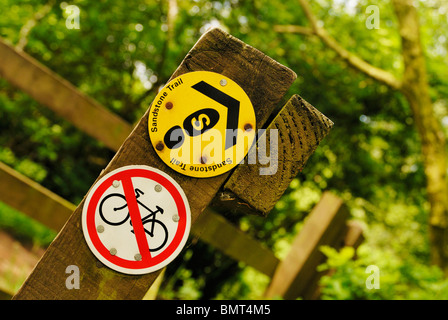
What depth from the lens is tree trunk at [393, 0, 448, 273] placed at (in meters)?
4.99

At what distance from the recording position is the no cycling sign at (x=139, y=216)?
1006 mm

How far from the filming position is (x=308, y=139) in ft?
3.63

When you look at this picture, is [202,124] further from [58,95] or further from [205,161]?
[58,95]

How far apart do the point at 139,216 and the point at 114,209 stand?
63 millimetres

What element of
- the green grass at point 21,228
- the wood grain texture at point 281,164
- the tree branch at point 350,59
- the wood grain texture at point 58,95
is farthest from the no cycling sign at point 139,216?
the tree branch at point 350,59

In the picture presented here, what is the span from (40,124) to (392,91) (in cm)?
454

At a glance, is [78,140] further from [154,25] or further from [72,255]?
[72,255]

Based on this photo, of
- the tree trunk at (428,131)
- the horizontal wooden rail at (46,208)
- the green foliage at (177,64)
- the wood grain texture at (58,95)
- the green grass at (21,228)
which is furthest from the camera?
the tree trunk at (428,131)

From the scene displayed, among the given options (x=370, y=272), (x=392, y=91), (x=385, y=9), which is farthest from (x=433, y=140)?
(x=370, y=272)

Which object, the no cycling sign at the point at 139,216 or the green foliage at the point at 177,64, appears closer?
the no cycling sign at the point at 139,216

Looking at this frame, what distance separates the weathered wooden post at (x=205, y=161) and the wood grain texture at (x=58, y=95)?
137 cm

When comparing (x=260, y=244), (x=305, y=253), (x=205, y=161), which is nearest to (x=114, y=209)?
(x=205, y=161)

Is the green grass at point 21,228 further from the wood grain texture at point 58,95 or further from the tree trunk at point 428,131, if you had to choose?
the tree trunk at point 428,131

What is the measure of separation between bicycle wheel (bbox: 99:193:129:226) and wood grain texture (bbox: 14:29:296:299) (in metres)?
0.06
